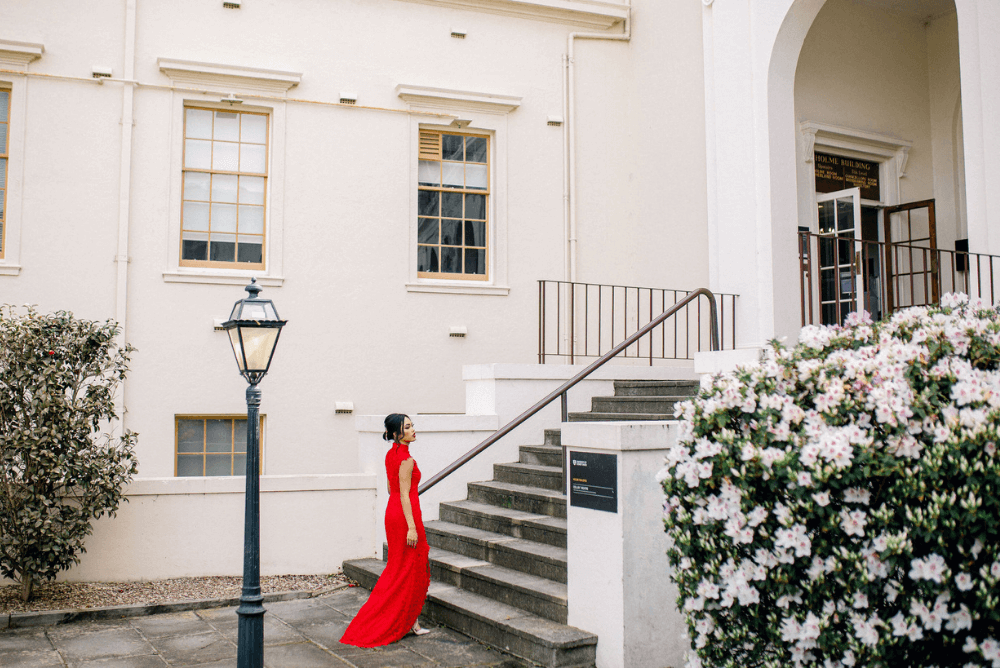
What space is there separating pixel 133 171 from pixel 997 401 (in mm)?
9305

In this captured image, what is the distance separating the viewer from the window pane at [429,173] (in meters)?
11.2

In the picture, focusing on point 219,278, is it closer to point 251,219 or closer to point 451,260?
point 251,219

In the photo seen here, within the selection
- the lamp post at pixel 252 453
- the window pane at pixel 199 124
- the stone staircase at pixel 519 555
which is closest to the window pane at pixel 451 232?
the window pane at pixel 199 124

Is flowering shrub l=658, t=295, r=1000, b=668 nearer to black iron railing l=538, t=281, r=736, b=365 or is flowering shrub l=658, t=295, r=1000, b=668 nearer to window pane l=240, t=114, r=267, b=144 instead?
black iron railing l=538, t=281, r=736, b=365

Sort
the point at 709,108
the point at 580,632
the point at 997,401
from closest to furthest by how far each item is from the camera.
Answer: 1. the point at 997,401
2. the point at 580,632
3. the point at 709,108

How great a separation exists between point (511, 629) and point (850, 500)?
300 centimetres

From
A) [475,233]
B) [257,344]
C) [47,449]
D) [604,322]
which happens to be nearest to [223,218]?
[475,233]

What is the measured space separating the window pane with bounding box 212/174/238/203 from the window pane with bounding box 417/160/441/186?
230cm

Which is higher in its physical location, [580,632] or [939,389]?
[939,389]

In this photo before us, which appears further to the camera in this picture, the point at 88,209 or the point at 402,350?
the point at 402,350

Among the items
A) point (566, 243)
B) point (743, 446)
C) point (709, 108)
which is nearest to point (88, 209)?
point (566, 243)

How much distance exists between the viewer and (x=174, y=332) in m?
9.84

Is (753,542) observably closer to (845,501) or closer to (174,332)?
(845,501)

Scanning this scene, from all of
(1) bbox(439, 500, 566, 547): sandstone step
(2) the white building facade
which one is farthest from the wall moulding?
(1) bbox(439, 500, 566, 547): sandstone step
